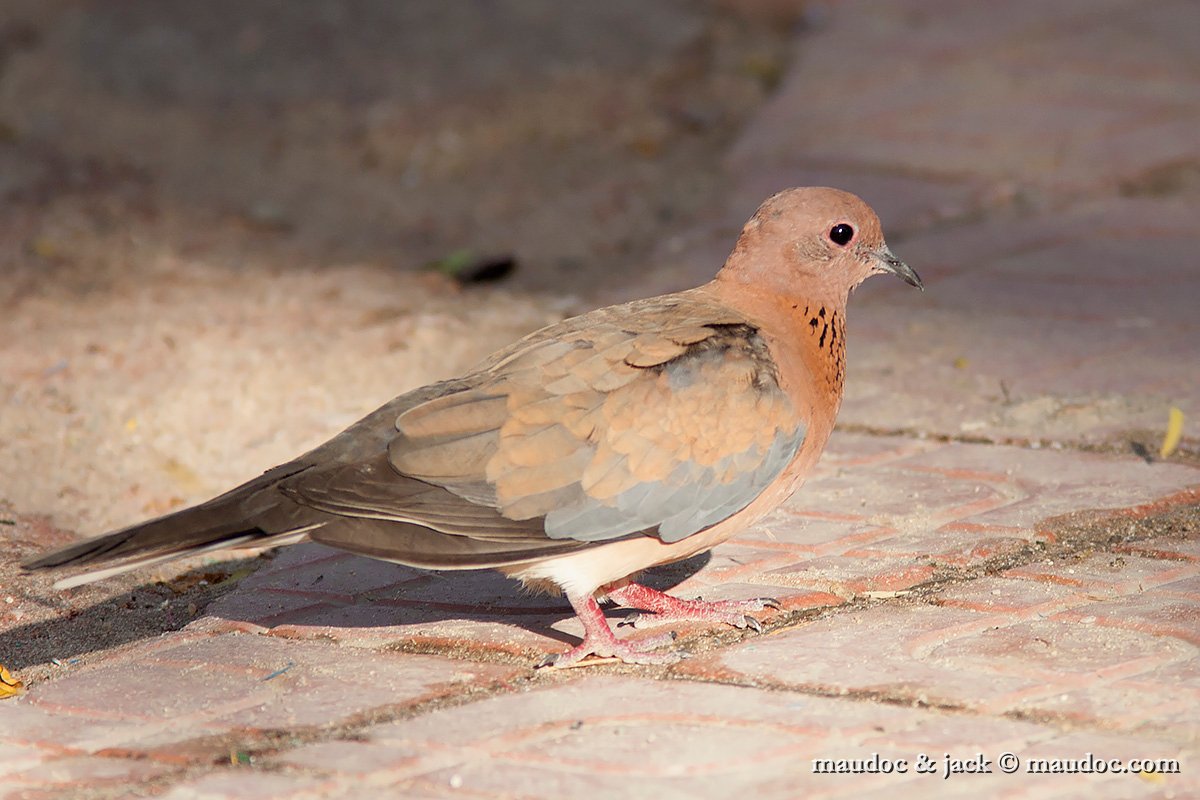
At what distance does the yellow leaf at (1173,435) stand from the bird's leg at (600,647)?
1.59 m

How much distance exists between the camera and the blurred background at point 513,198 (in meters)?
4.69

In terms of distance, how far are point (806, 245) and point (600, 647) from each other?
1160mm

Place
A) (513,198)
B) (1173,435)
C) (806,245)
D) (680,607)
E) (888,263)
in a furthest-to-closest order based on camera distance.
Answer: (513,198) → (1173,435) → (888,263) → (806,245) → (680,607)

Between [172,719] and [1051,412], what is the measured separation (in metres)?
2.63

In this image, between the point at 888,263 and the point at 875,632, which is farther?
the point at 888,263

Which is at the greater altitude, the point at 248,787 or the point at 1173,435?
the point at 1173,435

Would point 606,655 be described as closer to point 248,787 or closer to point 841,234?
point 248,787

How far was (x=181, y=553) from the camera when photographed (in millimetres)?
2998

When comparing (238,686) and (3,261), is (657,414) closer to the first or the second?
(238,686)

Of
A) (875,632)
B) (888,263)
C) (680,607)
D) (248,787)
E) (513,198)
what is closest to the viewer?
(248,787)

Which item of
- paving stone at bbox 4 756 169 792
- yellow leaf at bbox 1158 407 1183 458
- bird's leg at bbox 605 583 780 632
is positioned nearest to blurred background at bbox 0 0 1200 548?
yellow leaf at bbox 1158 407 1183 458

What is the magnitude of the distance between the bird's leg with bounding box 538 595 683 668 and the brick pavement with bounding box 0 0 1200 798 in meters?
0.04

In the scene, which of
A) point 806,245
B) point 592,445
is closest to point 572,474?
point 592,445

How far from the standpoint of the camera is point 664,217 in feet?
21.6
